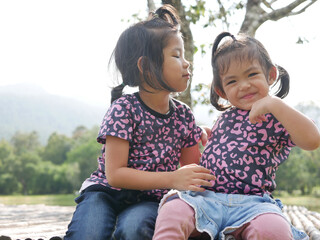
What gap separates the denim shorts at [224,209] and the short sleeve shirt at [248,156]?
3.6 inches

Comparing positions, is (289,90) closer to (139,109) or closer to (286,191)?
(139,109)

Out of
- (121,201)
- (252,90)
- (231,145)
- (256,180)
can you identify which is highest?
(252,90)

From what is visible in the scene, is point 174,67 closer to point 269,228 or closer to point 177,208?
point 177,208

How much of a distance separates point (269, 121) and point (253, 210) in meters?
0.60

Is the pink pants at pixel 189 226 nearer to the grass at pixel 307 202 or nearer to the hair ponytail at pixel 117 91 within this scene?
the hair ponytail at pixel 117 91

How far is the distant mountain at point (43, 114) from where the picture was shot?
486 ft

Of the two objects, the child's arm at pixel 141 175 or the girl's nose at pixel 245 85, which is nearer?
the child's arm at pixel 141 175

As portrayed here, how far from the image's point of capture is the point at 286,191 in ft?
141

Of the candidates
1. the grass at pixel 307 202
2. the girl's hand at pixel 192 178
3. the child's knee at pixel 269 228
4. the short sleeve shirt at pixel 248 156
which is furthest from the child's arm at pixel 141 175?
the grass at pixel 307 202

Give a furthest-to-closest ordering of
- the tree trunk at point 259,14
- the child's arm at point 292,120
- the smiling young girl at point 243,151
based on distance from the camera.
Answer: the tree trunk at point 259,14, the child's arm at point 292,120, the smiling young girl at point 243,151

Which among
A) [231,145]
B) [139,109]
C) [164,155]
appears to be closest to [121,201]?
[164,155]

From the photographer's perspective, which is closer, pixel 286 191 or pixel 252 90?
pixel 252 90

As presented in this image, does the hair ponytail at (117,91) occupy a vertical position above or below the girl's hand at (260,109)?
above

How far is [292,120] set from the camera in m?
2.10
